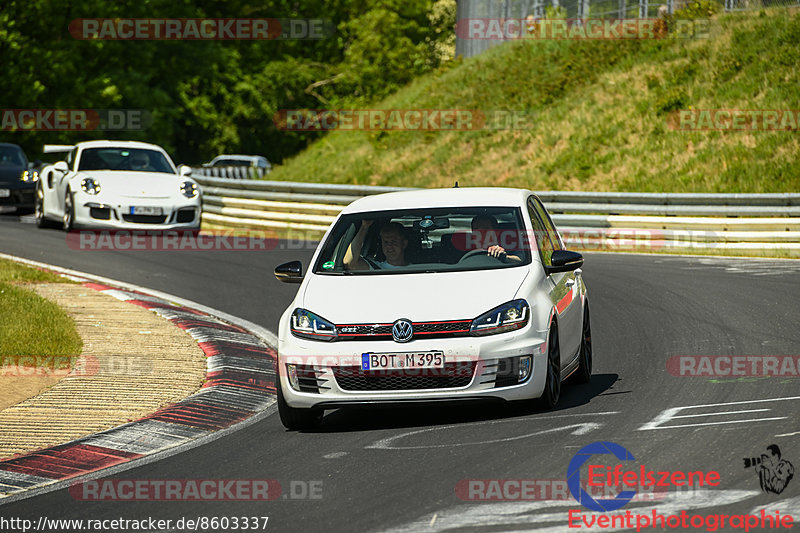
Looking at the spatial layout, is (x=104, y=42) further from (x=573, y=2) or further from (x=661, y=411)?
(x=661, y=411)

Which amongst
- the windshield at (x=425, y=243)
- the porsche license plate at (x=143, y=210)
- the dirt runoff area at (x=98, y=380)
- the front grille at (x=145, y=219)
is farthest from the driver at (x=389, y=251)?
the front grille at (x=145, y=219)

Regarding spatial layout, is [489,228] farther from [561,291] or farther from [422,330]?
[422,330]

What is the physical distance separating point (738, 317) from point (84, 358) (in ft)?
21.0

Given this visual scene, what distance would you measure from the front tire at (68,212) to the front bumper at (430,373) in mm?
13887

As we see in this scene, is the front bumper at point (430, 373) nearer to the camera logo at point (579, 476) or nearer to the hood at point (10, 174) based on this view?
the camera logo at point (579, 476)

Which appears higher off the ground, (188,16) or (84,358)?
(188,16)

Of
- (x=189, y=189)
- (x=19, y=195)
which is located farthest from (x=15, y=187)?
(x=189, y=189)

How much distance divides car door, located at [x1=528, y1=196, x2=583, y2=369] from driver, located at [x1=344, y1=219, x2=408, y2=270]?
0.97 m

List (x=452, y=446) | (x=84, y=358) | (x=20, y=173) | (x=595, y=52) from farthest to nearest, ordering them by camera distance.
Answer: (x=595, y=52) → (x=20, y=173) → (x=84, y=358) → (x=452, y=446)

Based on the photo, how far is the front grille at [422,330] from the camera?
307 inches

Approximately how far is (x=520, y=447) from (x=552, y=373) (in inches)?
45.8

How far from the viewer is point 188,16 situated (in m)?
54.5

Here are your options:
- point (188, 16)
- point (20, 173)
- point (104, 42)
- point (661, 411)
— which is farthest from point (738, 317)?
point (188, 16)

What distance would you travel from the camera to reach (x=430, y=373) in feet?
25.5
